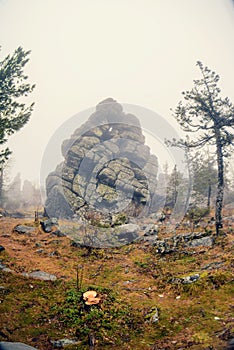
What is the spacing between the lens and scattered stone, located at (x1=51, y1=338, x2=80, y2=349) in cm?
575

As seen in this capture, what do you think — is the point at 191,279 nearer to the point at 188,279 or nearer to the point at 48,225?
the point at 188,279

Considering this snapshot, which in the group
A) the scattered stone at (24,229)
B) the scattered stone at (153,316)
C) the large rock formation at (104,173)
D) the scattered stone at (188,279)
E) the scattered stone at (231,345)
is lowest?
the scattered stone at (24,229)

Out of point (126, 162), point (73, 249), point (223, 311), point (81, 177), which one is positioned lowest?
point (73, 249)

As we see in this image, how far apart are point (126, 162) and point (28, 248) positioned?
2550cm

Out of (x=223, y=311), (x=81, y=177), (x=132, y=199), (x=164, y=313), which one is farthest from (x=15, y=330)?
(x=81, y=177)

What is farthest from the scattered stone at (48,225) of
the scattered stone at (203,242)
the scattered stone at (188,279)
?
the scattered stone at (188,279)

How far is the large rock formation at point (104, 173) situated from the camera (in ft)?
99.8

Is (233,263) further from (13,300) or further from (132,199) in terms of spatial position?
(132,199)

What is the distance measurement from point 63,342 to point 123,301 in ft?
9.93

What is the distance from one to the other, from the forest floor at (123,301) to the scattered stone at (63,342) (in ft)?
0.25

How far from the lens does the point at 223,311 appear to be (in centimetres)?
698

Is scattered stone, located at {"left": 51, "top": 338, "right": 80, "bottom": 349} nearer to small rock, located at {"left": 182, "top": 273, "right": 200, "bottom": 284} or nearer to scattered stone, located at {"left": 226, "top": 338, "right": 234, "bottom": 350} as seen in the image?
scattered stone, located at {"left": 226, "top": 338, "right": 234, "bottom": 350}

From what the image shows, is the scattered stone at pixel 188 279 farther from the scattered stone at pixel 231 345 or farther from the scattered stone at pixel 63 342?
the scattered stone at pixel 63 342

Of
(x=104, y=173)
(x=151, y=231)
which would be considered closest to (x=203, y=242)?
(x=151, y=231)
